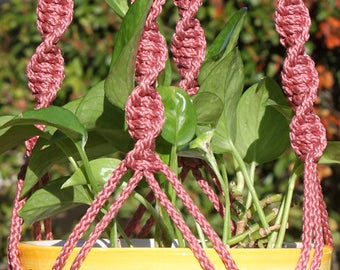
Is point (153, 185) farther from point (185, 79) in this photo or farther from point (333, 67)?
point (333, 67)

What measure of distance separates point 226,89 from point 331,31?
4.24 ft

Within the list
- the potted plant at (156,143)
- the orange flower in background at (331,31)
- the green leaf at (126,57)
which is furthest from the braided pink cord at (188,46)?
the orange flower in background at (331,31)

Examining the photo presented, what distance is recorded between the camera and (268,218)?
33.6 inches

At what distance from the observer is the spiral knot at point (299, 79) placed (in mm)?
743

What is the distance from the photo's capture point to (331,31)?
6.73ft

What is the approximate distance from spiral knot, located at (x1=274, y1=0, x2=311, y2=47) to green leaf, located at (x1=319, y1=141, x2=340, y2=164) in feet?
0.34

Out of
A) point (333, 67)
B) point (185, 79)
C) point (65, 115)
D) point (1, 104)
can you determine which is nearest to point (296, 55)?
point (185, 79)

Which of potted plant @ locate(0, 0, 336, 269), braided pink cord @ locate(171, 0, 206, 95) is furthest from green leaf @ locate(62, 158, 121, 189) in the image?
braided pink cord @ locate(171, 0, 206, 95)

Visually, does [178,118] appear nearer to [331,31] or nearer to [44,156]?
[44,156]

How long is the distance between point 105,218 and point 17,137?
5.9 inches

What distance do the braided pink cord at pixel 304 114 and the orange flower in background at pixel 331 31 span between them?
1295 millimetres

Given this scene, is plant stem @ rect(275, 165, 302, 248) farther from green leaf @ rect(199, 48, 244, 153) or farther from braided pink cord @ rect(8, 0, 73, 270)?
braided pink cord @ rect(8, 0, 73, 270)

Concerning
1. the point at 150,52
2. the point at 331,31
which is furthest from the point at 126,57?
the point at 331,31

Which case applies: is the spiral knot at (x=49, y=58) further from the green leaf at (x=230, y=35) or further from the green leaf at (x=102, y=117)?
the green leaf at (x=230, y=35)
